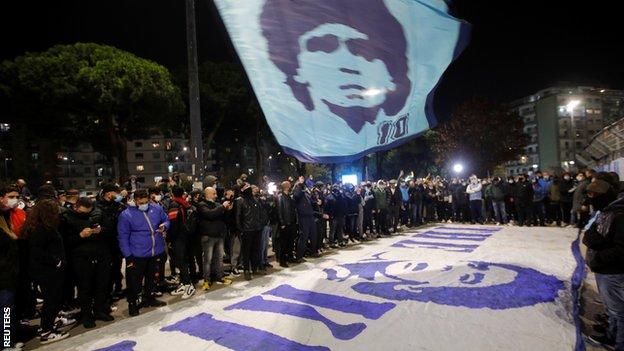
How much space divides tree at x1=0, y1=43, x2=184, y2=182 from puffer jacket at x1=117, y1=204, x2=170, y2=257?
1673 cm

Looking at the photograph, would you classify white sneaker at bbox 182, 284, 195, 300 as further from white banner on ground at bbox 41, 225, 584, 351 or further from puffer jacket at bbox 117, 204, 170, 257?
puffer jacket at bbox 117, 204, 170, 257

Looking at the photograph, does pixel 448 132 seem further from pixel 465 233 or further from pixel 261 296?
pixel 261 296

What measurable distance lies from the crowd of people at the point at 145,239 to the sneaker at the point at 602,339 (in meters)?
1.59

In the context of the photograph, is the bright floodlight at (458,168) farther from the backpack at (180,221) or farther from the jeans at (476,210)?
the backpack at (180,221)

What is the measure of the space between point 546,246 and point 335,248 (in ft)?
17.4

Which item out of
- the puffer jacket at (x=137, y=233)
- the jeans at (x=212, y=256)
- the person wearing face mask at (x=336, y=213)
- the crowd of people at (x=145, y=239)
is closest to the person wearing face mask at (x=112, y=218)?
the crowd of people at (x=145, y=239)

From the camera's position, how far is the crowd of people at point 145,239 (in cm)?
498

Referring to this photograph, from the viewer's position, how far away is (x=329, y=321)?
4.95 metres

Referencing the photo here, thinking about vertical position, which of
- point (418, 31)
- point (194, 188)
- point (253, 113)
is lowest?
point (194, 188)

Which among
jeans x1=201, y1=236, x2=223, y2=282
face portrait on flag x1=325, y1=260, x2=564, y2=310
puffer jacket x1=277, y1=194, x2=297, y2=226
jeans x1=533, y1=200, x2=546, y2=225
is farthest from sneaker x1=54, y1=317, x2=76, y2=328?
jeans x1=533, y1=200, x2=546, y2=225

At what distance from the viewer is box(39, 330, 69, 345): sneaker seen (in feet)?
16.1

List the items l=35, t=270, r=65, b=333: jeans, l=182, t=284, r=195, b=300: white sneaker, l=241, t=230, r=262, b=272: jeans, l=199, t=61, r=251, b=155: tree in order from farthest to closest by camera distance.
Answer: l=199, t=61, r=251, b=155: tree, l=241, t=230, r=262, b=272: jeans, l=182, t=284, r=195, b=300: white sneaker, l=35, t=270, r=65, b=333: jeans

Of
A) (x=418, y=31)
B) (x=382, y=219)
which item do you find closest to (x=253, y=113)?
(x=382, y=219)

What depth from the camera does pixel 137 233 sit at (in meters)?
5.88
